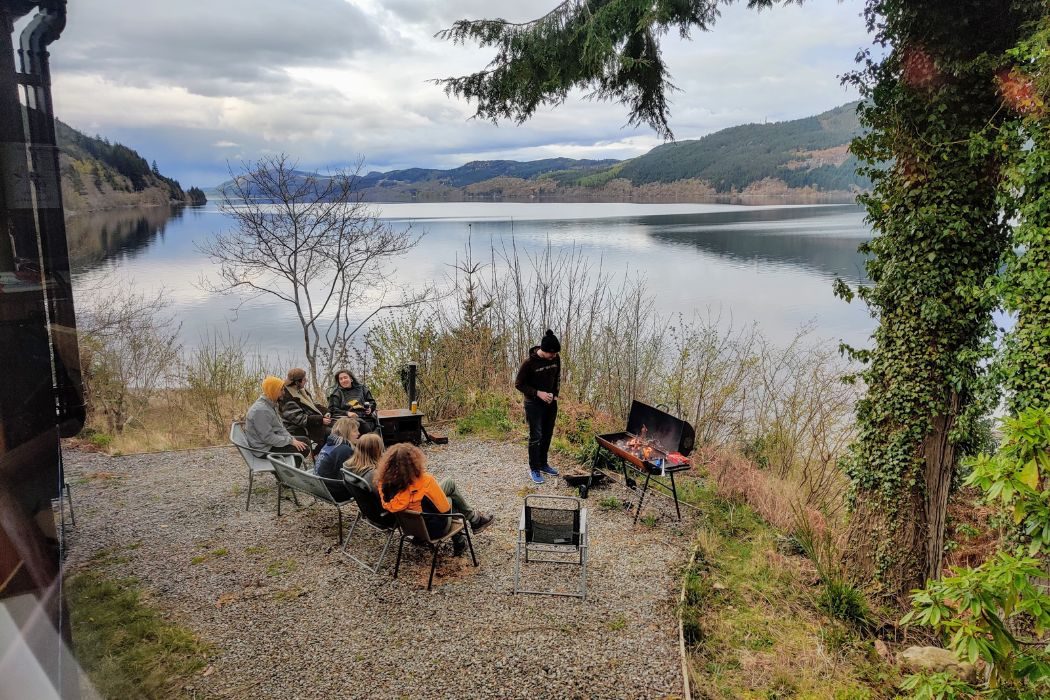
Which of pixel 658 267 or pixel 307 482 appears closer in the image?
pixel 307 482

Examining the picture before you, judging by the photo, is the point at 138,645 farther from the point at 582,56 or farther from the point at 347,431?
the point at 582,56

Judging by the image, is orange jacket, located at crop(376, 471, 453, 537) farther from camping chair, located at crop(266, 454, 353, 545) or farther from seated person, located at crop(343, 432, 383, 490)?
camping chair, located at crop(266, 454, 353, 545)

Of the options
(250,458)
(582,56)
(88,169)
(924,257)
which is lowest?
(250,458)

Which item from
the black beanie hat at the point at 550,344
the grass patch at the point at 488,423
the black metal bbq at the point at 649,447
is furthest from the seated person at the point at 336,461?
the grass patch at the point at 488,423

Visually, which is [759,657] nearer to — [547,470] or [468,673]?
[468,673]

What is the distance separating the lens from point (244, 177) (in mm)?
10734

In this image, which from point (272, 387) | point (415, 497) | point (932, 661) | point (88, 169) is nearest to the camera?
point (88, 169)

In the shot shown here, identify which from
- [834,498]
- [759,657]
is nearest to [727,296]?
[834,498]

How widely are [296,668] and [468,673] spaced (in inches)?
38.3

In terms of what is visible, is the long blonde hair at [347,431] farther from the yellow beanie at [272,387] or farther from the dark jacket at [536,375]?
the dark jacket at [536,375]

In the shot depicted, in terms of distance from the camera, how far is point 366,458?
4.64 metres

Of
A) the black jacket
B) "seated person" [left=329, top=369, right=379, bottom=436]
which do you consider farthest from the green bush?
the black jacket

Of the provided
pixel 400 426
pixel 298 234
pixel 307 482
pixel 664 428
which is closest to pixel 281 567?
pixel 307 482

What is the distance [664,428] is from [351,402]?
330 cm
